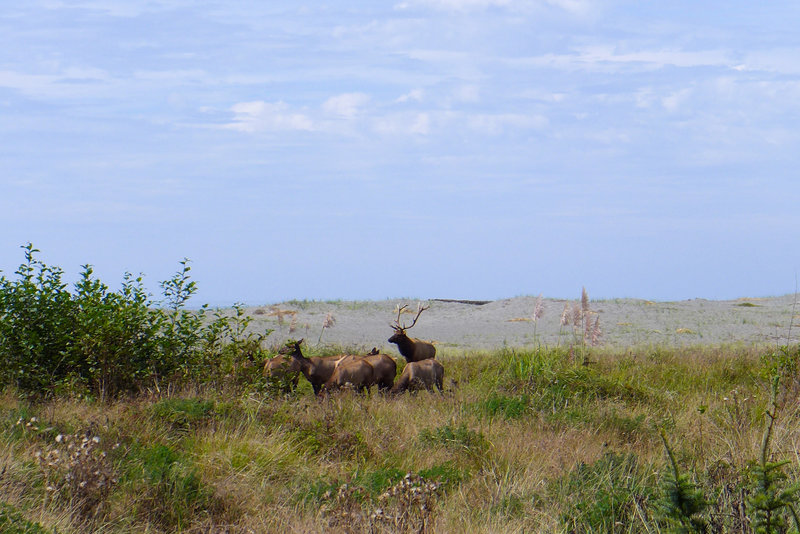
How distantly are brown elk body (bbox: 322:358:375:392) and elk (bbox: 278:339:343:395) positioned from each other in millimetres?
112

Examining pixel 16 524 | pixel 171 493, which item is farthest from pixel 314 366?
pixel 16 524

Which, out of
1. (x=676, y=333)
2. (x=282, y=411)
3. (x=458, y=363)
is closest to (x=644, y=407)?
(x=458, y=363)

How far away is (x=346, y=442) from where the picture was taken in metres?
6.70

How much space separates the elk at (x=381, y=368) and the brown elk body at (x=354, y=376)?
0.16 feet

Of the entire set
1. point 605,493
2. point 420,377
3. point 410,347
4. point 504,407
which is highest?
point 410,347

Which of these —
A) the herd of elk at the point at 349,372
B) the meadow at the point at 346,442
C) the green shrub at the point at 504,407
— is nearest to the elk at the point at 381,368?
the herd of elk at the point at 349,372

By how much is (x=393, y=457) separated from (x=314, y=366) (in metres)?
3.13

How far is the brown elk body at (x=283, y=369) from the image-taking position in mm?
8953

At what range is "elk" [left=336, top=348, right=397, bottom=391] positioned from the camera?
30.9 feet

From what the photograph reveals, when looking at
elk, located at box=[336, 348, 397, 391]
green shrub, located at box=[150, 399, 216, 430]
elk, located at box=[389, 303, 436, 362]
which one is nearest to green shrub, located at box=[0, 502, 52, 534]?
green shrub, located at box=[150, 399, 216, 430]

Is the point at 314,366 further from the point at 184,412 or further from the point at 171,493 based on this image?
the point at 171,493

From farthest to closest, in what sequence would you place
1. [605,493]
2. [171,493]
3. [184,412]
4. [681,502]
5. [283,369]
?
[283,369] → [184,412] → [171,493] → [605,493] → [681,502]

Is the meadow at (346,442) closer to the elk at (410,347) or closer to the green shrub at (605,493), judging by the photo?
the green shrub at (605,493)

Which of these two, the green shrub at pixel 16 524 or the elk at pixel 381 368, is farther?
the elk at pixel 381 368
